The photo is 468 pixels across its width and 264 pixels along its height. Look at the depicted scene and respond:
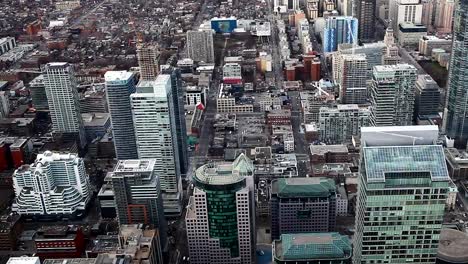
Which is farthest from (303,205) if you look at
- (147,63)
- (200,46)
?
(200,46)

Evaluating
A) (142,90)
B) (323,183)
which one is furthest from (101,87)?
(323,183)

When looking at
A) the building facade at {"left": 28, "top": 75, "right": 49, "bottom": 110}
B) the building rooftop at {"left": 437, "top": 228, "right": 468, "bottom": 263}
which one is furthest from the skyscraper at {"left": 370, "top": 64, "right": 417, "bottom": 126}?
the building facade at {"left": 28, "top": 75, "right": 49, "bottom": 110}

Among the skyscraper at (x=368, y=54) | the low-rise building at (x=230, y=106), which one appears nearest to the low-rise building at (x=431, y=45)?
the skyscraper at (x=368, y=54)

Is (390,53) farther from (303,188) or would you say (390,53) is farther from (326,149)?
(303,188)

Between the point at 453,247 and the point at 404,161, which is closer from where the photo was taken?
the point at 404,161

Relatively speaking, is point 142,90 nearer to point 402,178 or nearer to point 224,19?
point 402,178

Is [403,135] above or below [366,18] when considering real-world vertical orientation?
above
